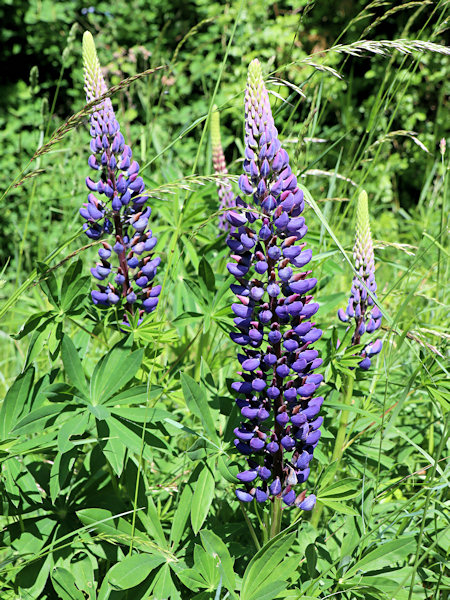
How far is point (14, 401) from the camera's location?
170 centimetres

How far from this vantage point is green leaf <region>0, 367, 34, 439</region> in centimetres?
168

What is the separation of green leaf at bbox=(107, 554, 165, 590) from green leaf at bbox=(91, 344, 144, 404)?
41 cm

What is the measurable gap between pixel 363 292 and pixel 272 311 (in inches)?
19.8

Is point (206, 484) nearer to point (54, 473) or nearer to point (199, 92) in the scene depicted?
point (54, 473)

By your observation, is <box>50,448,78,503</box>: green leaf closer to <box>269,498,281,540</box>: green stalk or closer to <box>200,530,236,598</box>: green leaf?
<box>200,530,236,598</box>: green leaf

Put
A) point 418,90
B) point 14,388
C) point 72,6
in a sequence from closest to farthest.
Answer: point 14,388 < point 418,90 < point 72,6

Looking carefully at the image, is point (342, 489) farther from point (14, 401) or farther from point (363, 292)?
point (14, 401)

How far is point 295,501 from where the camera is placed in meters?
1.56

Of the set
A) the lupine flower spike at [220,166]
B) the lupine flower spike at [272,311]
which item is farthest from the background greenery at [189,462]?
the lupine flower spike at [220,166]

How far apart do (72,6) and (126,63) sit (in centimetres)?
84

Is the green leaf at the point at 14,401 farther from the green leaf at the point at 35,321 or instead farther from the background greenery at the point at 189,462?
the green leaf at the point at 35,321

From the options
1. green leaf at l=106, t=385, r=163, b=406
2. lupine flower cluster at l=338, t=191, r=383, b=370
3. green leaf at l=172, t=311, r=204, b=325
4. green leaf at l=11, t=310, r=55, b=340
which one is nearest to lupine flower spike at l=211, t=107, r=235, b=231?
green leaf at l=172, t=311, r=204, b=325

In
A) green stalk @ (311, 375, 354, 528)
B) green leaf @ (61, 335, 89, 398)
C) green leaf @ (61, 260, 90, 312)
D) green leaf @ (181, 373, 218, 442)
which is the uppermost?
green leaf @ (61, 260, 90, 312)

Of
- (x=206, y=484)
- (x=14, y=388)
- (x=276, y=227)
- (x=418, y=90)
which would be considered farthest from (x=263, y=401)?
(x=418, y=90)
